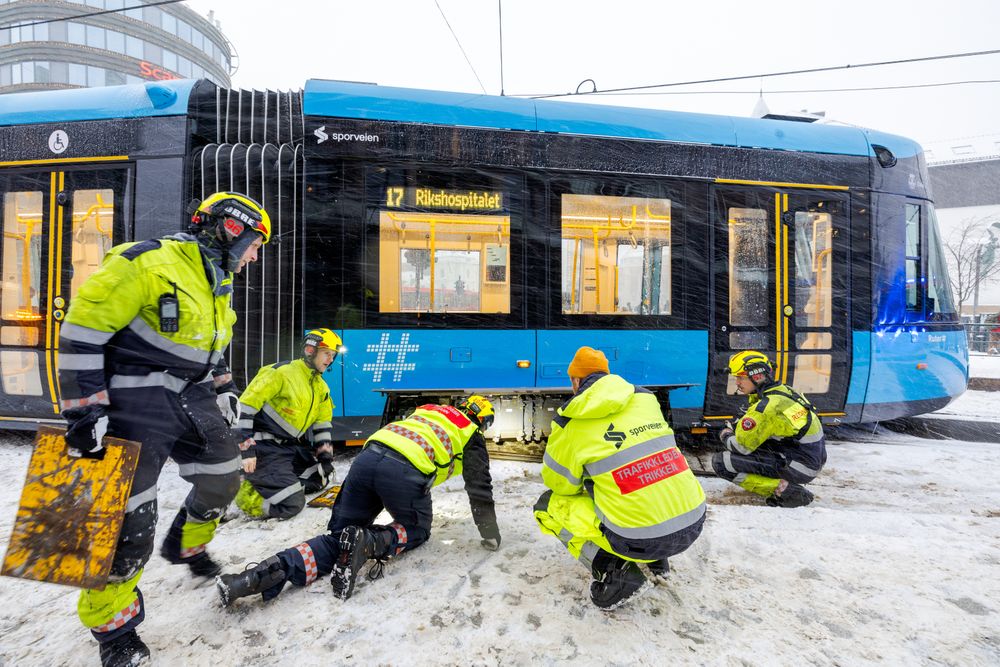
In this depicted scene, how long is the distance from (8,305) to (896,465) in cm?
855

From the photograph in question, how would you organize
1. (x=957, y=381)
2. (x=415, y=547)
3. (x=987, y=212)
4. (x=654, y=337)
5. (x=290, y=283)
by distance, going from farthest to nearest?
(x=987, y=212), (x=957, y=381), (x=654, y=337), (x=290, y=283), (x=415, y=547)

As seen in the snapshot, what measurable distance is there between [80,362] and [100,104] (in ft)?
12.3

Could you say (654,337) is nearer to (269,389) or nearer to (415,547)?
(415,547)

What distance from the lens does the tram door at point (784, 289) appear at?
4.79m

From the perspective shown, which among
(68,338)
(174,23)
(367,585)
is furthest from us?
(174,23)

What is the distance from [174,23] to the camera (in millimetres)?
36656

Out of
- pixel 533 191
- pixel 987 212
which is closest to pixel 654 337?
pixel 533 191

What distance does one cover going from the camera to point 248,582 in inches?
91.8

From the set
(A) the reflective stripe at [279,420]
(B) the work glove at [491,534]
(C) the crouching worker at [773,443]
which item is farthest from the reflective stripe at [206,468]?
(C) the crouching worker at [773,443]

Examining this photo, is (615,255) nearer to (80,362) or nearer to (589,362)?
(589,362)

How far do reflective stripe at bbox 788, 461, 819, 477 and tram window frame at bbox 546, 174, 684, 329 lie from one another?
148 cm

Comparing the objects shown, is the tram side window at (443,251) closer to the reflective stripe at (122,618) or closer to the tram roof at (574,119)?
the tram roof at (574,119)

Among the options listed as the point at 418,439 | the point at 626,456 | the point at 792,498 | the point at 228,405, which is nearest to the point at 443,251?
the point at 418,439

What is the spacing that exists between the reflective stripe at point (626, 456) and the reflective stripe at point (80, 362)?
2.16 meters
